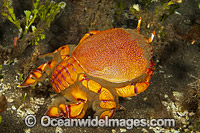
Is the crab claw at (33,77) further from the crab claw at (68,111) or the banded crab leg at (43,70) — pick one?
the crab claw at (68,111)

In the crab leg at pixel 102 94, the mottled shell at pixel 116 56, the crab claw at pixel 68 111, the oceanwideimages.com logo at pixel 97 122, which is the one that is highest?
the mottled shell at pixel 116 56

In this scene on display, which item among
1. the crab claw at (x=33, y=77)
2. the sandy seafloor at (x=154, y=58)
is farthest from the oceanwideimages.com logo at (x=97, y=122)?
the crab claw at (x=33, y=77)

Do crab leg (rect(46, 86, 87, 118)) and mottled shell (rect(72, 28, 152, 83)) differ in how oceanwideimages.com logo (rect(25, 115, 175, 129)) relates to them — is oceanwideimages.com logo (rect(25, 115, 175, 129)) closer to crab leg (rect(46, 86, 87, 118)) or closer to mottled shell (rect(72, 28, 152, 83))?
crab leg (rect(46, 86, 87, 118))

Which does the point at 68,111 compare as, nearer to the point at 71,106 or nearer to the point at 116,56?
the point at 71,106

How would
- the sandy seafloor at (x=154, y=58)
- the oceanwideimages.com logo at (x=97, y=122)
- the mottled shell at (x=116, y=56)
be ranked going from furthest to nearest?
the sandy seafloor at (x=154, y=58) → the oceanwideimages.com logo at (x=97, y=122) → the mottled shell at (x=116, y=56)

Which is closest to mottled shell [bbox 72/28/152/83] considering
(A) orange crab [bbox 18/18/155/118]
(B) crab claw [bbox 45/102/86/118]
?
(A) orange crab [bbox 18/18/155/118]

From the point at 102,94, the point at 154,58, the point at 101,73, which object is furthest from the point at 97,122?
the point at 154,58

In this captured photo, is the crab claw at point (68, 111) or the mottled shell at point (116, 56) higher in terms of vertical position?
the mottled shell at point (116, 56)

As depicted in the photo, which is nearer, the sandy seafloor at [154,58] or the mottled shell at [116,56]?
the mottled shell at [116,56]
